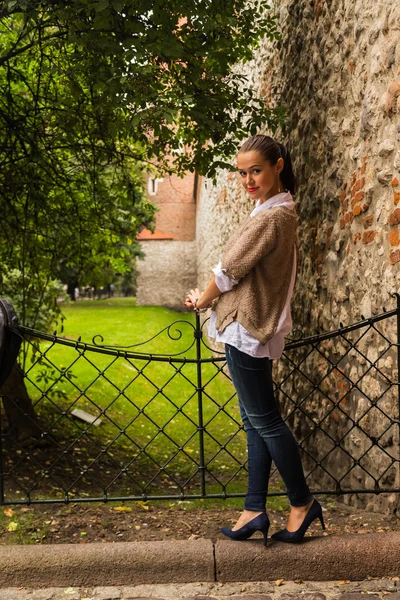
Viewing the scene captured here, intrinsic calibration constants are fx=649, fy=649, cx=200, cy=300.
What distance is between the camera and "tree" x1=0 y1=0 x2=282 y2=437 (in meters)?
4.46

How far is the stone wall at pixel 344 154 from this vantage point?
365 cm

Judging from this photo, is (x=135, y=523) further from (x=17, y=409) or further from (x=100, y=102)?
(x=100, y=102)

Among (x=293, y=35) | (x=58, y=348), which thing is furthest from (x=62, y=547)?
(x=58, y=348)

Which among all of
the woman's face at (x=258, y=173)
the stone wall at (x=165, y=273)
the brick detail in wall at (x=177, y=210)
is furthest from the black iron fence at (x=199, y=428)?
the brick detail in wall at (x=177, y=210)

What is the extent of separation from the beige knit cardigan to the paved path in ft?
3.56

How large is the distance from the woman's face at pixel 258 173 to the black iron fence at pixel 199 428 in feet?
2.62

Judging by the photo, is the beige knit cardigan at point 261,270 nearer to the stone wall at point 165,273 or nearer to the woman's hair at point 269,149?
the woman's hair at point 269,149

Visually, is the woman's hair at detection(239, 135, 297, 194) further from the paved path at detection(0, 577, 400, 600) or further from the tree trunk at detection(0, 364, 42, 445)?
the tree trunk at detection(0, 364, 42, 445)

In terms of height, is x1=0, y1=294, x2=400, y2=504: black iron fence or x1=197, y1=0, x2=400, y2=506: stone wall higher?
x1=197, y1=0, x2=400, y2=506: stone wall

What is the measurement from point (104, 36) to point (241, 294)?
2.54 m

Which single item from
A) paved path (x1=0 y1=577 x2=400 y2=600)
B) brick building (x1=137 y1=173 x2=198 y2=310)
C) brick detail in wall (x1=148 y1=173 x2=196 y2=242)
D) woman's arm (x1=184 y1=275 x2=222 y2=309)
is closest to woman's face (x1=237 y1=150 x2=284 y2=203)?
woman's arm (x1=184 y1=275 x2=222 y2=309)

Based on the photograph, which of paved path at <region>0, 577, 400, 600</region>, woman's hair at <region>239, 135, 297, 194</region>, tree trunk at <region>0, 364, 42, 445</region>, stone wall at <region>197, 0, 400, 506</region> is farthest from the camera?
tree trunk at <region>0, 364, 42, 445</region>

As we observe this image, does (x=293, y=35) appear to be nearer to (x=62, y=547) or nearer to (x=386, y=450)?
(x=386, y=450)

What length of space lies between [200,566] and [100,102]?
11.2 ft
